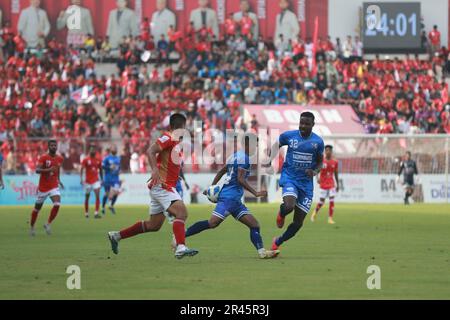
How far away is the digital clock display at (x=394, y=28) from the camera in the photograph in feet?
180

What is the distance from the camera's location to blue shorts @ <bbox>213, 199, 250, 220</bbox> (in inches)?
730

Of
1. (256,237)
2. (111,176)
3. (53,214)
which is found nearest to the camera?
(256,237)

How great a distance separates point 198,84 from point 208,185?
7723 mm

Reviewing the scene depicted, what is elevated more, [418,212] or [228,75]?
[228,75]

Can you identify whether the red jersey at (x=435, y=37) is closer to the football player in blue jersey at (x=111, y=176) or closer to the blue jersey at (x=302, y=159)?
the football player in blue jersey at (x=111, y=176)

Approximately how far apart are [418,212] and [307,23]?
21.1 metres

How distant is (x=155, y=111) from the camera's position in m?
47.5

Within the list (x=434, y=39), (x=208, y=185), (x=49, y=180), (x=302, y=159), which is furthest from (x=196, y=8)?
(x=302, y=159)

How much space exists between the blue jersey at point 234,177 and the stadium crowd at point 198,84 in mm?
25784

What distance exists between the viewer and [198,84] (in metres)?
50.4

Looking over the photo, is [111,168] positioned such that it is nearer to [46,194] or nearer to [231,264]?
[46,194]
